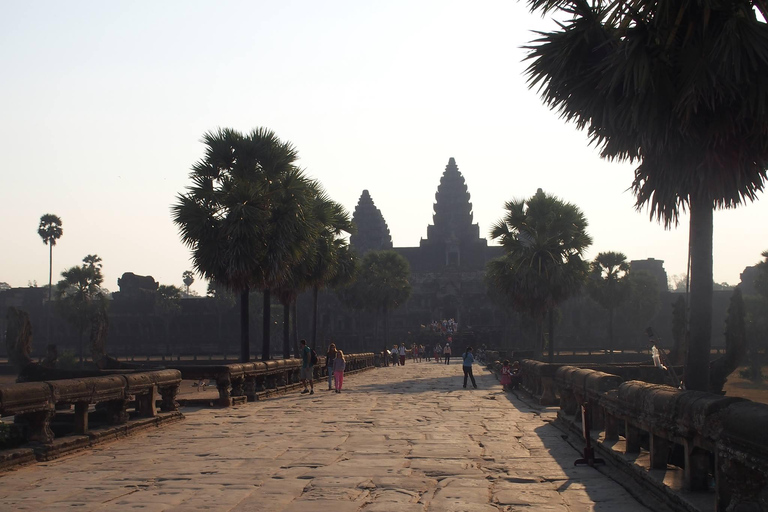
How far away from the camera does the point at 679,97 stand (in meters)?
10.6

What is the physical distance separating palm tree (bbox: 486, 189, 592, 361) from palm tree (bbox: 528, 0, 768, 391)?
73.0ft

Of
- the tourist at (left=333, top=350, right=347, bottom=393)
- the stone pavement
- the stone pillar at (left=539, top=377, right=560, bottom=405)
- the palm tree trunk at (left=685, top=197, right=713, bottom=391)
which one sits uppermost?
the palm tree trunk at (left=685, top=197, right=713, bottom=391)

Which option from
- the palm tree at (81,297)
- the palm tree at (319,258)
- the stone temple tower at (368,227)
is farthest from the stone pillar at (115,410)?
the stone temple tower at (368,227)

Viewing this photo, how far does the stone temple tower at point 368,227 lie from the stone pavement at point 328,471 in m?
96.8

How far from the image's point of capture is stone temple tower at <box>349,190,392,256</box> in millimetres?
112062

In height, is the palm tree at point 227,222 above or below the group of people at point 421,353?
above

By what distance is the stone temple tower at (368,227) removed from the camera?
368 ft

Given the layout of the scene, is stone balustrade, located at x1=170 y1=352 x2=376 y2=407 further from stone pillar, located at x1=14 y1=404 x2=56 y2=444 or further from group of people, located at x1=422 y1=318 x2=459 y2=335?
group of people, located at x1=422 y1=318 x2=459 y2=335

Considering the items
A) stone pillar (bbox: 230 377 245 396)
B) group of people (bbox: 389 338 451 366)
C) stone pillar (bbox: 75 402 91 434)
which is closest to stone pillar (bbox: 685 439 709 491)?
stone pillar (bbox: 75 402 91 434)

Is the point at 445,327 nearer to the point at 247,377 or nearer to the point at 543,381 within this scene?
the point at 247,377

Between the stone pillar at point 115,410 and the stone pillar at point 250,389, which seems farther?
the stone pillar at point 250,389

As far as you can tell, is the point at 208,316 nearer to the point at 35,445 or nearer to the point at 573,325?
the point at 573,325

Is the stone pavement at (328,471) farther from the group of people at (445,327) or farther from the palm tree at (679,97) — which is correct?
the group of people at (445,327)

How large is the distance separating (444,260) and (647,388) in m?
103
